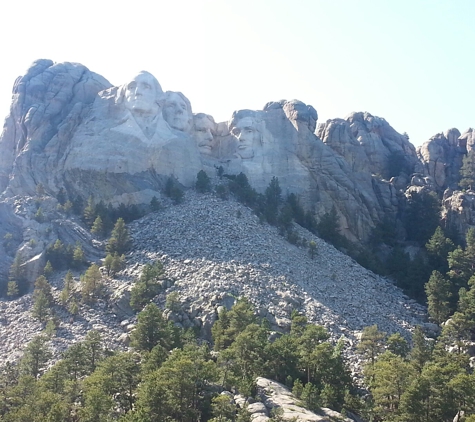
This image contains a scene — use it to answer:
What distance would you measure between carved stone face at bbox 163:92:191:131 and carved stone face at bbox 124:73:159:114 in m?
2.42

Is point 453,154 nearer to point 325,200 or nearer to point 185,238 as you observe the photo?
point 325,200

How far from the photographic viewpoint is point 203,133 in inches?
3787

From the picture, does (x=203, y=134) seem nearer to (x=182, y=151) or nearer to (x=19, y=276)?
(x=182, y=151)

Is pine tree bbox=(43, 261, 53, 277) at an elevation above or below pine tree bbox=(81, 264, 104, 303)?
below

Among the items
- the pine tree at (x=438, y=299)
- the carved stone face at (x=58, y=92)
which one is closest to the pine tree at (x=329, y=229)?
the pine tree at (x=438, y=299)

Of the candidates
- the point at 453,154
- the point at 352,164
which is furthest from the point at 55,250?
the point at 453,154

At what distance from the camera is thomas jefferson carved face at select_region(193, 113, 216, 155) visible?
95375mm

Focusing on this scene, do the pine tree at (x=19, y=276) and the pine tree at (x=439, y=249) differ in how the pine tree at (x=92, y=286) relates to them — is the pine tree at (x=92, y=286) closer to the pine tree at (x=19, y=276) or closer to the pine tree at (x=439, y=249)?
the pine tree at (x=19, y=276)

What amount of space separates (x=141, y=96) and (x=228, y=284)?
133 feet

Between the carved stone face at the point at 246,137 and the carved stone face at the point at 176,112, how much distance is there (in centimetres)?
844

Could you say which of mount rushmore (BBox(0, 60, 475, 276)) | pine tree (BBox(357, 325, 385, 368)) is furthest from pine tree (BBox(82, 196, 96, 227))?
pine tree (BBox(357, 325, 385, 368))

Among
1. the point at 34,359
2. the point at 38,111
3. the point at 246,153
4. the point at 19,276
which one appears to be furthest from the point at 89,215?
the point at 34,359

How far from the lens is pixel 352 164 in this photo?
97.5 meters

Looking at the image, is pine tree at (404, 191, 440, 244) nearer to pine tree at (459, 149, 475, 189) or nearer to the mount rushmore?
the mount rushmore
